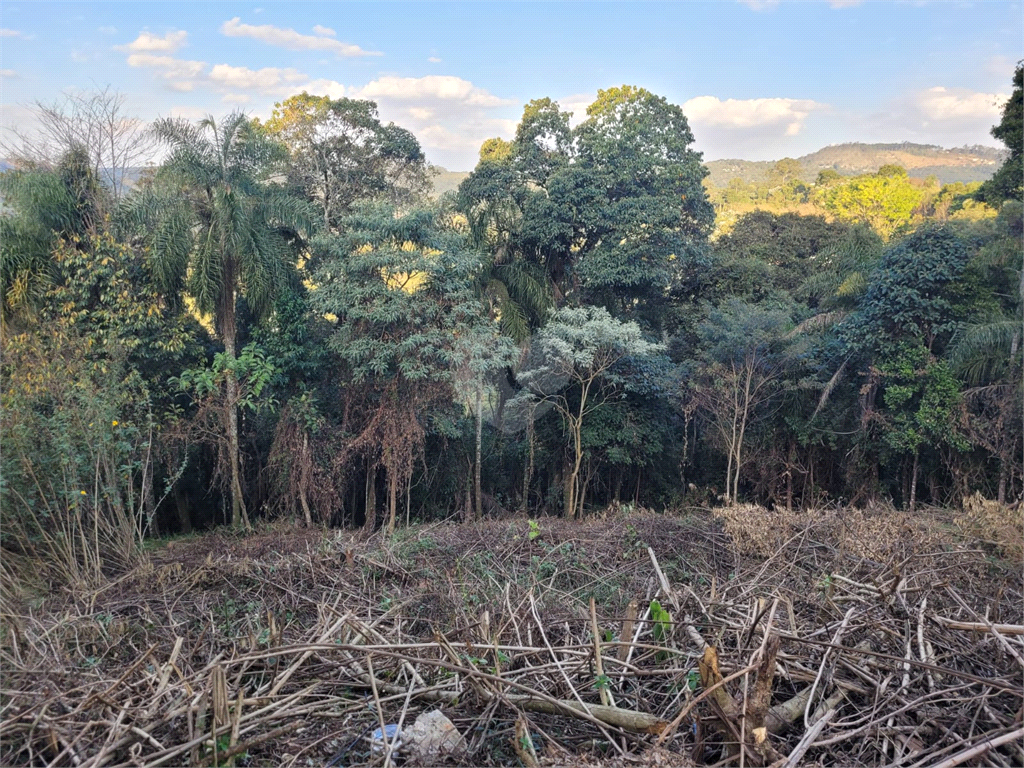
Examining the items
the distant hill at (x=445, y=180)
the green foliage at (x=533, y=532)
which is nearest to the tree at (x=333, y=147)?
the distant hill at (x=445, y=180)

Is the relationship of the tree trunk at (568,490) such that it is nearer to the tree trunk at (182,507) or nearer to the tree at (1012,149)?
the tree trunk at (182,507)

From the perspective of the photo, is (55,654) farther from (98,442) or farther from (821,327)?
(821,327)

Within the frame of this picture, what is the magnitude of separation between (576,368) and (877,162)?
19.2 m

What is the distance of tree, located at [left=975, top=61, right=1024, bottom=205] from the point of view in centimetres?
1149

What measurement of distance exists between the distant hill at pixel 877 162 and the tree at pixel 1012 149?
7.64 meters

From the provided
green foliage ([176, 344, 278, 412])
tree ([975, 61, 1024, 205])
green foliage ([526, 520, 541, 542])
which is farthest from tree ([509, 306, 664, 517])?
tree ([975, 61, 1024, 205])

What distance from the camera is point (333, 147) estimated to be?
554 inches

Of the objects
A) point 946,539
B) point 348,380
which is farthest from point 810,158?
point 946,539

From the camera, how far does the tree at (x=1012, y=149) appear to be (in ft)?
37.7

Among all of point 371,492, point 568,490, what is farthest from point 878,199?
point 371,492

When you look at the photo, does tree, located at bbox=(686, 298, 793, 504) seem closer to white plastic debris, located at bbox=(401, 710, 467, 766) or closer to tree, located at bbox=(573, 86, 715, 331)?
tree, located at bbox=(573, 86, 715, 331)

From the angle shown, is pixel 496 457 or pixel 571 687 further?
pixel 496 457

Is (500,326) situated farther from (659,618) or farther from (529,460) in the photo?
(659,618)

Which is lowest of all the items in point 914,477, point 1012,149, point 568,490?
point 568,490
